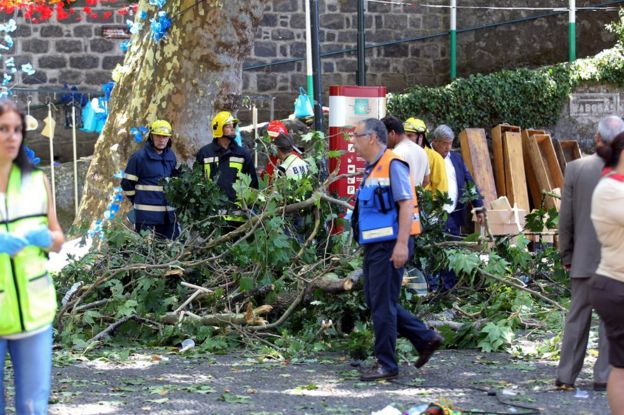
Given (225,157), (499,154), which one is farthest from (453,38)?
(225,157)

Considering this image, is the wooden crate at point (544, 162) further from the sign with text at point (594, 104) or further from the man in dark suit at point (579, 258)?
the man in dark suit at point (579, 258)

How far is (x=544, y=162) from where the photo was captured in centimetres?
1845

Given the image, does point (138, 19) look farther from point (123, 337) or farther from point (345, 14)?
point (345, 14)

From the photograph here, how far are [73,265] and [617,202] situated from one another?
19.0 ft

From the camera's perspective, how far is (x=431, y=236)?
9.52 m

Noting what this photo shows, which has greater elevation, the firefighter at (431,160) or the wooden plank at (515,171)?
the firefighter at (431,160)

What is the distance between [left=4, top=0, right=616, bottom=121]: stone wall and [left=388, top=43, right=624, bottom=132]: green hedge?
6.32ft

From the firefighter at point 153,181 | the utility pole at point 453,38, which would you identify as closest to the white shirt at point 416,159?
the firefighter at point 153,181

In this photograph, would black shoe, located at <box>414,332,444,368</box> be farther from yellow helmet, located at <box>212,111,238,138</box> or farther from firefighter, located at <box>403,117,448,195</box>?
yellow helmet, located at <box>212,111,238,138</box>

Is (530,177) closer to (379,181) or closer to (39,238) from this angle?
(379,181)

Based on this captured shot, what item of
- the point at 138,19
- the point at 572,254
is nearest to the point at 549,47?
the point at 138,19

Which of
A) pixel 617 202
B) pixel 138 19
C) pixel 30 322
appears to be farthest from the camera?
pixel 138 19

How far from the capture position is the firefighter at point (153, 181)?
11805mm

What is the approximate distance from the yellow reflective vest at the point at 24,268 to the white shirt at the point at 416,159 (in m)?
5.95
